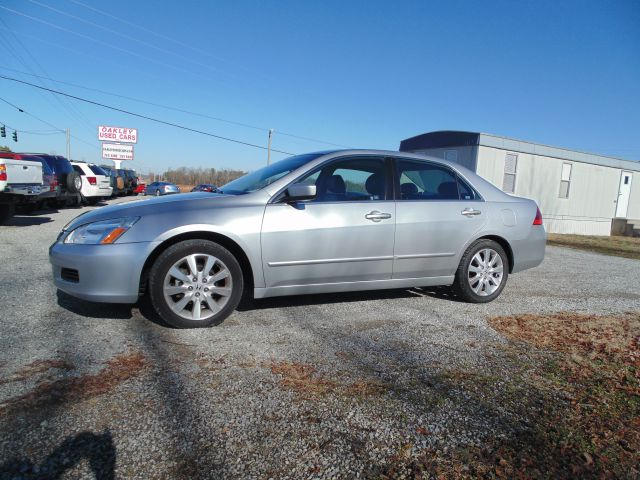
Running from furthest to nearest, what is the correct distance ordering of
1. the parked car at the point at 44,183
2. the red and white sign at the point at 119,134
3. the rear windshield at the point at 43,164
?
1. the red and white sign at the point at 119,134
2. the rear windshield at the point at 43,164
3. the parked car at the point at 44,183

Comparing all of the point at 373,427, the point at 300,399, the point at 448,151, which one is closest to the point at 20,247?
the point at 300,399

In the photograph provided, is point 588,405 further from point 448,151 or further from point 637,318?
point 448,151

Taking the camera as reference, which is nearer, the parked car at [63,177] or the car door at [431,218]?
the car door at [431,218]

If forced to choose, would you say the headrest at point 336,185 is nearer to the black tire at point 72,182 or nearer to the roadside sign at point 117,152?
the black tire at point 72,182

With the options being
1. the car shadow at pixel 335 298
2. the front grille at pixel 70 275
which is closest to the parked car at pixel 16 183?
the front grille at pixel 70 275

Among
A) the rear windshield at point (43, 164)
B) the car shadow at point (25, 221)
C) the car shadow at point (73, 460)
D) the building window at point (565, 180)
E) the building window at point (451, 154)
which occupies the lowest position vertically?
the car shadow at point (73, 460)

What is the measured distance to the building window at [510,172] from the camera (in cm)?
1541

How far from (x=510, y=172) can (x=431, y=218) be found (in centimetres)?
1326

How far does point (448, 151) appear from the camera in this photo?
51.4ft

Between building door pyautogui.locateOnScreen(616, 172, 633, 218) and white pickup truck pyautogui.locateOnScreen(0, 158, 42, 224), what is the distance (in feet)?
74.6

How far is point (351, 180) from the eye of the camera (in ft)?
13.0

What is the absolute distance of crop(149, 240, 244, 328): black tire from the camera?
3.17m

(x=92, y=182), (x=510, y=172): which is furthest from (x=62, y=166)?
(x=510, y=172)

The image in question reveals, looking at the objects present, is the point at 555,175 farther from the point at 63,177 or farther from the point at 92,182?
the point at 92,182
